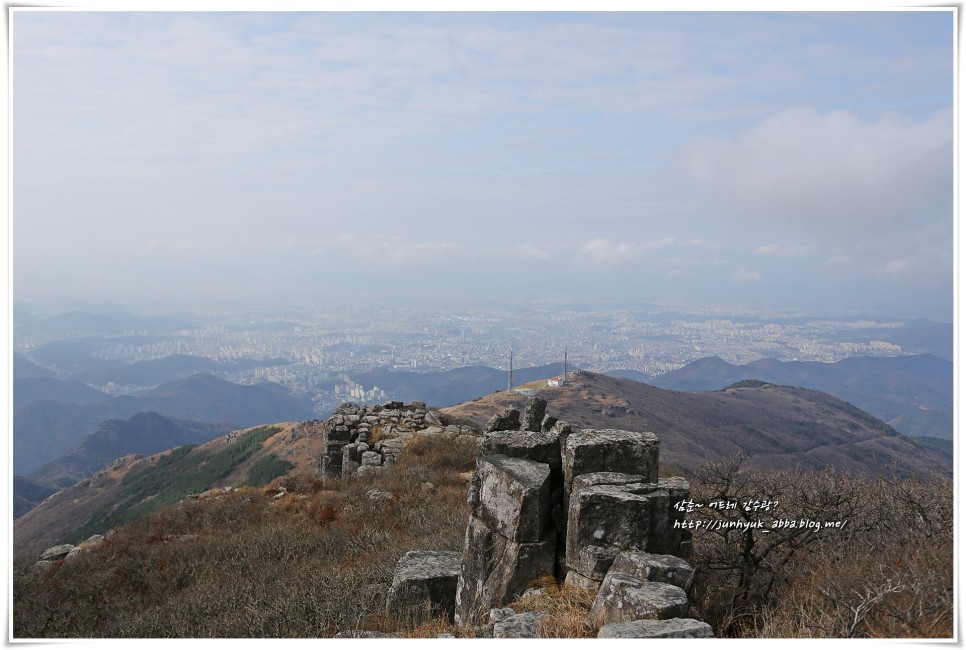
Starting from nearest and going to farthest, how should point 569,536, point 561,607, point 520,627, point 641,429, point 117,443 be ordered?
1. point 520,627
2. point 561,607
3. point 569,536
4. point 641,429
5. point 117,443

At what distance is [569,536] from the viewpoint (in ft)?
21.0

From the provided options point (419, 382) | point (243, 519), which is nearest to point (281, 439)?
point (243, 519)

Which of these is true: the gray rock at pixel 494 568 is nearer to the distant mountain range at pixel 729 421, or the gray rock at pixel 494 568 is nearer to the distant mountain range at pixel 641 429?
the distant mountain range at pixel 641 429

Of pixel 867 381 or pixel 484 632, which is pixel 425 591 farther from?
pixel 867 381

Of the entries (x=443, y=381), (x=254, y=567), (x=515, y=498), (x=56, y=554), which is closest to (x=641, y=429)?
(x=56, y=554)

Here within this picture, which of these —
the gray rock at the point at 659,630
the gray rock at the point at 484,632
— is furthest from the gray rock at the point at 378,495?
the gray rock at the point at 659,630

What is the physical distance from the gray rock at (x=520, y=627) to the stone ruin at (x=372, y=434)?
15.3m

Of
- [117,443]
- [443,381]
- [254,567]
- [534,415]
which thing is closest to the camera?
[254,567]

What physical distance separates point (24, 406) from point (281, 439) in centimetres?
19248

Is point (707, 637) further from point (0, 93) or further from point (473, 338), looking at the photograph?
point (473, 338)

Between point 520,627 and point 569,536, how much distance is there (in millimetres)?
1141

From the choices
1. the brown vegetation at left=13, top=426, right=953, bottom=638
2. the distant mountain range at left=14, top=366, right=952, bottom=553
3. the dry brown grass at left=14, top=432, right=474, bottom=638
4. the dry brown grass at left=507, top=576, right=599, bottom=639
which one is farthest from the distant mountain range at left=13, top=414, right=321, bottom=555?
the dry brown grass at left=507, top=576, right=599, bottom=639

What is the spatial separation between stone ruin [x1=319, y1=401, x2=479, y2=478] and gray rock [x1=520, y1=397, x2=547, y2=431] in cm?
657

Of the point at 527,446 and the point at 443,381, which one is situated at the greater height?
the point at 527,446
